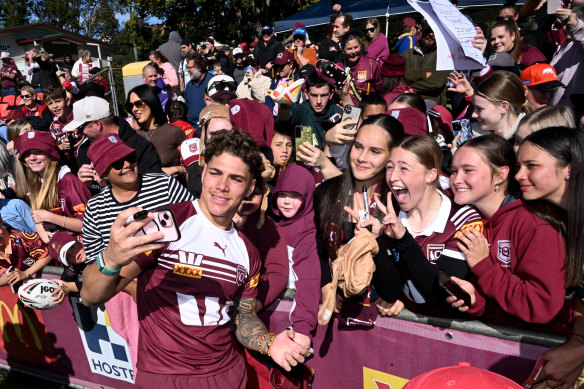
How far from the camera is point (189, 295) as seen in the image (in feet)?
8.45

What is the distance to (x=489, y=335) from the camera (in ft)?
8.66

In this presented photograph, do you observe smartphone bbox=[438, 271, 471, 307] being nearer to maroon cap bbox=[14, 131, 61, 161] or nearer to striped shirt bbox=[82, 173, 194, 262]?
striped shirt bbox=[82, 173, 194, 262]

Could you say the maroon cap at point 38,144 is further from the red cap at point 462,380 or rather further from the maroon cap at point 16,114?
the maroon cap at point 16,114

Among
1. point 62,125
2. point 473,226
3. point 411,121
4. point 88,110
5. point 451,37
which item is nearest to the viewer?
point 473,226

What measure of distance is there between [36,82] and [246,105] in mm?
12987

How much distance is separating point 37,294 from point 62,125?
390 centimetres

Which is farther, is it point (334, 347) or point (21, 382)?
point (21, 382)

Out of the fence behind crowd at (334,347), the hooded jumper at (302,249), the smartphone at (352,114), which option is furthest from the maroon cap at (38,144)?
the smartphone at (352,114)

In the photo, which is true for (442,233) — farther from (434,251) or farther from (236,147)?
(236,147)

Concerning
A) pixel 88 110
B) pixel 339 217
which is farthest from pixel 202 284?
pixel 88 110

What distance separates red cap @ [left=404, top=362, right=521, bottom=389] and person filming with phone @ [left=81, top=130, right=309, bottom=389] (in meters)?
1.40

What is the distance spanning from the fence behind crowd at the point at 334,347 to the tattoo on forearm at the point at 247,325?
48 cm

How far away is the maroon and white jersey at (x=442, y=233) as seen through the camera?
2746mm

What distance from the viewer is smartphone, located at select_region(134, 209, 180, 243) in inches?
79.0
